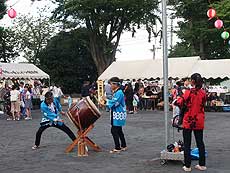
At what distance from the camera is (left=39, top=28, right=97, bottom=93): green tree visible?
39.2 metres

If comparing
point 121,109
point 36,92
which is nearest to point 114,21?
point 36,92

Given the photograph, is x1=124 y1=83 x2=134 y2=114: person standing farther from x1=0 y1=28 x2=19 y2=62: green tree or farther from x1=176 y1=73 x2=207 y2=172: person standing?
x1=0 y1=28 x2=19 y2=62: green tree

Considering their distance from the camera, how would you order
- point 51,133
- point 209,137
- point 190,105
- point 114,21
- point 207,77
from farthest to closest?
point 114,21, point 207,77, point 51,133, point 209,137, point 190,105

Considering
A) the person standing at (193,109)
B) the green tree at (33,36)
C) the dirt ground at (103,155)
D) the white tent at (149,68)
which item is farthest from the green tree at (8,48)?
the person standing at (193,109)

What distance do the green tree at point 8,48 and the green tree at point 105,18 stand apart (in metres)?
6.30

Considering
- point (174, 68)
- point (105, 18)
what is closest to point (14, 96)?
point (174, 68)

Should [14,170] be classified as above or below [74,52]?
below

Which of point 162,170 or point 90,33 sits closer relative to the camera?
point 162,170

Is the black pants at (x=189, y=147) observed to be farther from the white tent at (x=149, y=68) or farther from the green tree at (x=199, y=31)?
the green tree at (x=199, y=31)

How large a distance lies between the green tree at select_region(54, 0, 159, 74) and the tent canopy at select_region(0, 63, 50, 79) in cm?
898

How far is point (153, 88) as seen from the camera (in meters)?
26.9

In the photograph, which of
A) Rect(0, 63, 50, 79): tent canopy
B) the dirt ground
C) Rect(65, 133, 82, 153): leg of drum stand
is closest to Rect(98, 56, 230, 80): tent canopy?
Rect(0, 63, 50, 79): tent canopy

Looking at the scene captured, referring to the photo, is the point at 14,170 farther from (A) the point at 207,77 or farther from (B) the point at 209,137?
(A) the point at 207,77

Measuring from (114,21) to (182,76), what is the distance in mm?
16779
